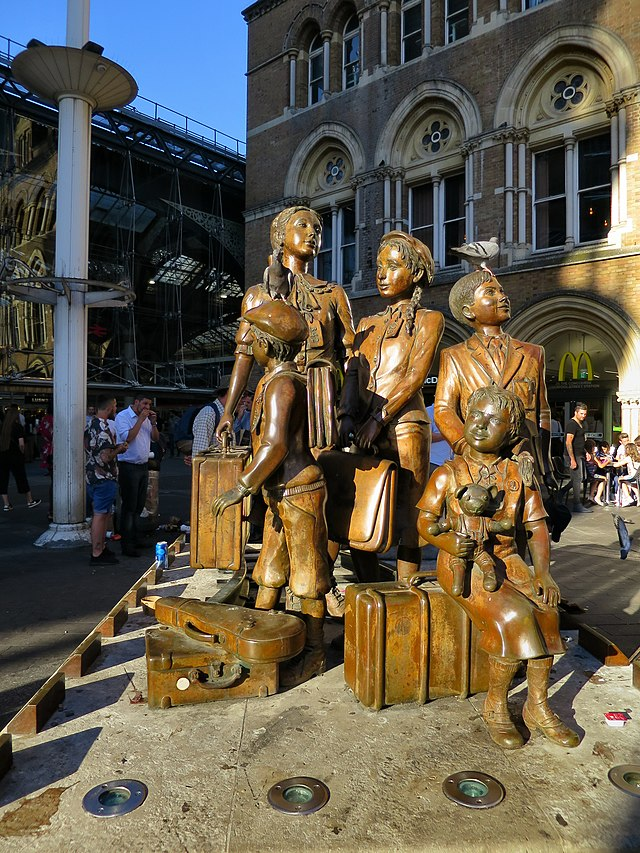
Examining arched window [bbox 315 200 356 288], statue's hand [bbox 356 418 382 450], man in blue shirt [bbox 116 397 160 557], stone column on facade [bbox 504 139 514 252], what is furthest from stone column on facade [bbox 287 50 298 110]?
statue's hand [bbox 356 418 382 450]

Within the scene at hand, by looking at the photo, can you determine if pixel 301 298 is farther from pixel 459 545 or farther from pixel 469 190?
pixel 469 190

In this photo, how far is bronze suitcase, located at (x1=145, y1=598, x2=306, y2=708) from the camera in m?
Result: 2.50

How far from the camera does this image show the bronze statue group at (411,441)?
2.28 metres

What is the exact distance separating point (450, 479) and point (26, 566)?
526cm

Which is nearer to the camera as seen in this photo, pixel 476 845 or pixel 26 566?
pixel 476 845

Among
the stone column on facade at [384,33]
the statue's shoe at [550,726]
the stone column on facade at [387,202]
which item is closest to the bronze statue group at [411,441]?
the statue's shoe at [550,726]

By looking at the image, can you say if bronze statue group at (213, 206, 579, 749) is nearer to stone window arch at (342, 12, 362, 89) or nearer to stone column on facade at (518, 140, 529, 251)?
stone column on facade at (518, 140, 529, 251)

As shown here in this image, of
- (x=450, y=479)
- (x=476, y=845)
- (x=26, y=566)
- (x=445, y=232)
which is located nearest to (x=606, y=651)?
(x=450, y=479)

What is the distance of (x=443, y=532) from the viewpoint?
241 centimetres

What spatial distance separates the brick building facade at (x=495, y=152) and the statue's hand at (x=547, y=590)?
34.5ft

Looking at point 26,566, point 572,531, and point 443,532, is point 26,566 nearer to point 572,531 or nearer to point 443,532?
point 443,532

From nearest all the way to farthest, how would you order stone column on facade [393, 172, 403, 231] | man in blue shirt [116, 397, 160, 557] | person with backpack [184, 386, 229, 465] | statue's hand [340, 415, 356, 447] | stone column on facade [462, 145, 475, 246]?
statue's hand [340, 415, 356, 447], person with backpack [184, 386, 229, 465], man in blue shirt [116, 397, 160, 557], stone column on facade [462, 145, 475, 246], stone column on facade [393, 172, 403, 231]

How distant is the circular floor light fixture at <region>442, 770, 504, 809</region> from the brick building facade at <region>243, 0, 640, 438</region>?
1101cm

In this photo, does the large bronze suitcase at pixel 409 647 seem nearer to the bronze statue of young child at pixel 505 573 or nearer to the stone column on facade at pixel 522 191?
the bronze statue of young child at pixel 505 573
